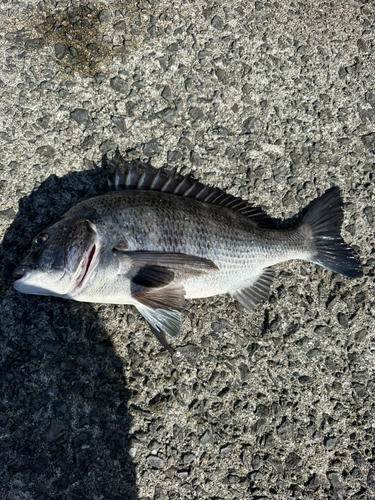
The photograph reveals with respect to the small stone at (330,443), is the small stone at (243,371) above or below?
above

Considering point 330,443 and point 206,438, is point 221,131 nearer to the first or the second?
point 206,438

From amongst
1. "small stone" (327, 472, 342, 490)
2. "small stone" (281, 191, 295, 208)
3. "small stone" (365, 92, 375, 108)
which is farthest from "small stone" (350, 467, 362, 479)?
"small stone" (365, 92, 375, 108)

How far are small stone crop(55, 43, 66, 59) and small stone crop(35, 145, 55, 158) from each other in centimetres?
88

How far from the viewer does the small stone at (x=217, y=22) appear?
3.68m

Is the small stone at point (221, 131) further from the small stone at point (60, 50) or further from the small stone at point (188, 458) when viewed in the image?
the small stone at point (188, 458)

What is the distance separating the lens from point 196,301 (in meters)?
3.25

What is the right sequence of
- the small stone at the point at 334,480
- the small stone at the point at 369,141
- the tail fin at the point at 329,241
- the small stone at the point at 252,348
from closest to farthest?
the small stone at the point at 334,480 < the small stone at the point at 252,348 < the tail fin at the point at 329,241 < the small stone at the point at 369,141

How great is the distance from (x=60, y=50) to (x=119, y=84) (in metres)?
0.62

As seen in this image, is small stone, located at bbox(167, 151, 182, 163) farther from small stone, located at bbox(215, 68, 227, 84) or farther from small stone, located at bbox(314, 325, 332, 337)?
small stone, located at bbox(314, 325, 332, 337)

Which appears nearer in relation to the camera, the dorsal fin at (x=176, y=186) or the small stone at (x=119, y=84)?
the dorsal fin at (x=176, y=186)

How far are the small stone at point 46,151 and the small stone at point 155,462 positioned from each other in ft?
8.81

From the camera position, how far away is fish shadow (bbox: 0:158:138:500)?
2.86 meters

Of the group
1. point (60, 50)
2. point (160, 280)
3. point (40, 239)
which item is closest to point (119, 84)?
point (60, 50)

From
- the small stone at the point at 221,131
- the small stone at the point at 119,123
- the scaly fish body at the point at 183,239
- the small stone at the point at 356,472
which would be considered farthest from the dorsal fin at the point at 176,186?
the small stone at the point at 356,472
